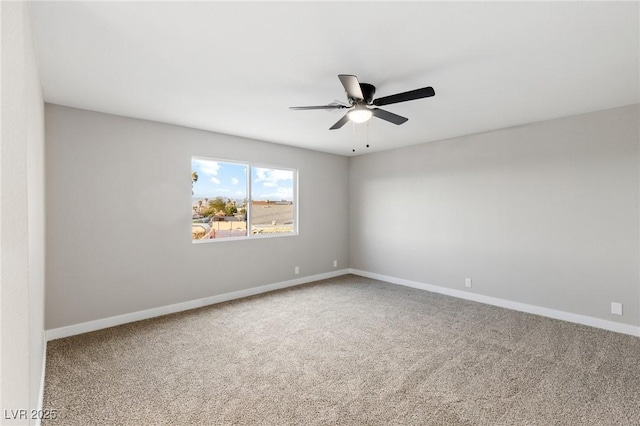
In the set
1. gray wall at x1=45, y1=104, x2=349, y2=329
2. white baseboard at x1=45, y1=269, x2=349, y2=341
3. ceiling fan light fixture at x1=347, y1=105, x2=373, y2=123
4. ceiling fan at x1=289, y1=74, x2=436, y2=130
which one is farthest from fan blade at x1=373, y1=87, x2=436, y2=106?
white baseboard at x1=45, y1=269, x2=349, y2=341

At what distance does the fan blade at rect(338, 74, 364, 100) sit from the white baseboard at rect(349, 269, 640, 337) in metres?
3.56

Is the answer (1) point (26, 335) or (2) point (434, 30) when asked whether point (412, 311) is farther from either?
(1) point (26, 335)

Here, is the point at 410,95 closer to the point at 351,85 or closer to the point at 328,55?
the point at 351,85

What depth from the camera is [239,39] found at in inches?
81.9

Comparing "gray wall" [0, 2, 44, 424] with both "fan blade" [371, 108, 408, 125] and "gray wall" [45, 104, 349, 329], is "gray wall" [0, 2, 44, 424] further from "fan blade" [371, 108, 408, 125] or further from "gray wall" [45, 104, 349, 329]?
"gray wall" [45, 104, 349, 329]

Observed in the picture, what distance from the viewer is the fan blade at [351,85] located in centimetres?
214

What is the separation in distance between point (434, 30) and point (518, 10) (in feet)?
1.48

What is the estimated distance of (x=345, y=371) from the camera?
261 centimetres

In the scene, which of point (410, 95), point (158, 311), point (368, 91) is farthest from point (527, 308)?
point (158, 311)

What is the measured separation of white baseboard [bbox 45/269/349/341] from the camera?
10.8ft

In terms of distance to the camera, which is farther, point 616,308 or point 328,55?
point 616,308

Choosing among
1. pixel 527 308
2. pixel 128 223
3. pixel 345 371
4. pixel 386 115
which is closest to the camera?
pixel 345 371

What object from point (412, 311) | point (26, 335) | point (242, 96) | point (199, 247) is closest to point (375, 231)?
point (412, 311)

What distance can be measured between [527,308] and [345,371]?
2.90 m
